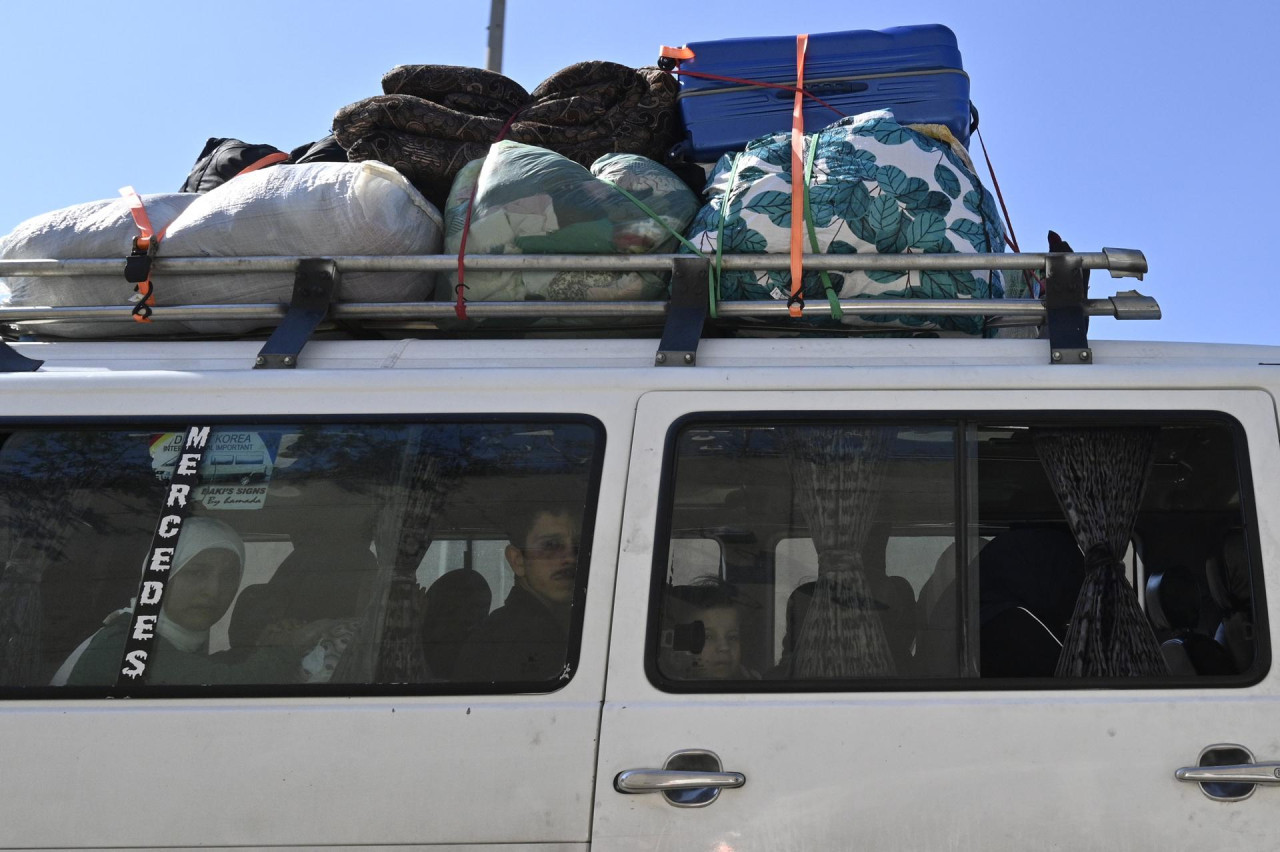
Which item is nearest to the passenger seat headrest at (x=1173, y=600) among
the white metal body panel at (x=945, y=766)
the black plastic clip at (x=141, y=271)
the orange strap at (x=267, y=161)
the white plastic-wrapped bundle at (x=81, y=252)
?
the white metal body panel at (x=945, y=766)

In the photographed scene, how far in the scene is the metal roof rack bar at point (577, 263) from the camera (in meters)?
2.91

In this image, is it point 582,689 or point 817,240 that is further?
point 817,240

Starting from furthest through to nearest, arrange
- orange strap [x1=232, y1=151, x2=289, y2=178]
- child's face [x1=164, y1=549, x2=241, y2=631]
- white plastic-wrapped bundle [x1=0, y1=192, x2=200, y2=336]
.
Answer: orange strap [x1=232, y1=151, x2=289, y2=178] < white plastic-wrapped bundle [x1=0, y1=192, x2=200, y2=336] < child's face [x1=164, y1=549, x2=241, y2=631]

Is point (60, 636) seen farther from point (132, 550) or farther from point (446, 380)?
point (446, 380)

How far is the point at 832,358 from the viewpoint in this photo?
2.86 meters

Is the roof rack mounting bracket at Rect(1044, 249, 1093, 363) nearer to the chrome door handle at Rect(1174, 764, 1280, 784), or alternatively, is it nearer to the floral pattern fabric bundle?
the floral pattern fabric bundle

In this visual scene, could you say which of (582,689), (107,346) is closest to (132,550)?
(107,346)

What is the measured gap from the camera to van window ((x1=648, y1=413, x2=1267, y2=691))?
8.32 feet

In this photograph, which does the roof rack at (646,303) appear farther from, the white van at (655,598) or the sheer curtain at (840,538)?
the sheer curtain at (840,538)

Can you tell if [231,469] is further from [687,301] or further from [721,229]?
[721,229]

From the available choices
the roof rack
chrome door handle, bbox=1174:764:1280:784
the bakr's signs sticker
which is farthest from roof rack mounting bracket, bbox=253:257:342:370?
chrome door handle, bbox=1174:764:1280:784

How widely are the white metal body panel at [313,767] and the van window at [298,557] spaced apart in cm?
5

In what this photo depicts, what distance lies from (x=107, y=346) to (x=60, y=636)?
824 millimetres

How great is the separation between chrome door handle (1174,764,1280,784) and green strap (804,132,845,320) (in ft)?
4.23
